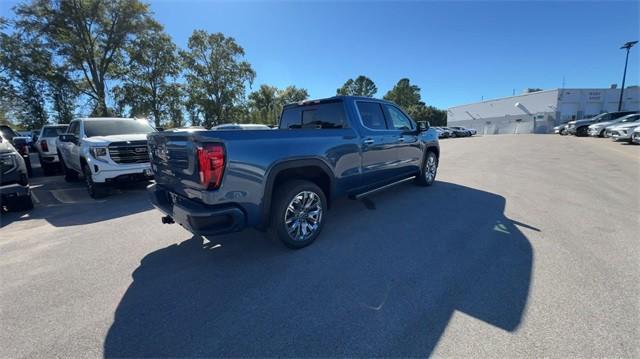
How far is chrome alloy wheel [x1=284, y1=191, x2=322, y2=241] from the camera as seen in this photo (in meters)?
3.23

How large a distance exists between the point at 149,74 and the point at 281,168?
29.1 meters

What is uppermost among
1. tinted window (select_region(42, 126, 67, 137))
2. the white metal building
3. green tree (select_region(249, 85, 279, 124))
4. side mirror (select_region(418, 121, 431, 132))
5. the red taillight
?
green tree (select_region(249, 85, 279, 124))

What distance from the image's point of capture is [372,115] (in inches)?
177

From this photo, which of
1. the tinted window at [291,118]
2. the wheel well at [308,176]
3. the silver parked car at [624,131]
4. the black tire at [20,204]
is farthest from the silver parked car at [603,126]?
the black tire at [20,204]

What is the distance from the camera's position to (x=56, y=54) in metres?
20.1

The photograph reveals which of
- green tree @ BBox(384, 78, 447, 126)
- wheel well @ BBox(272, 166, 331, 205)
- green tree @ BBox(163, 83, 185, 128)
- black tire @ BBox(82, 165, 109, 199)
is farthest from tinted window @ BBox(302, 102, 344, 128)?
green tree @ BBox(384, 78, 447, 126)

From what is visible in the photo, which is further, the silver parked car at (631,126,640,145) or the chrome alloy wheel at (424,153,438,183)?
the silver parked car at (631,126,640,145)

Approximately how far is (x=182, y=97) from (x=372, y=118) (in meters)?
31.2

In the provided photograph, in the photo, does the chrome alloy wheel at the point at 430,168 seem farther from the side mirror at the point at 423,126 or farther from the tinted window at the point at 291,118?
the tinted window at the point at 291,118

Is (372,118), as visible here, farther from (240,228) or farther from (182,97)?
(182,97)

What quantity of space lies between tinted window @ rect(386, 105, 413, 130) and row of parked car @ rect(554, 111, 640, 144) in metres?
16.5

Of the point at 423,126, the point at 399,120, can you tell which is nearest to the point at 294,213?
the point at 399,120

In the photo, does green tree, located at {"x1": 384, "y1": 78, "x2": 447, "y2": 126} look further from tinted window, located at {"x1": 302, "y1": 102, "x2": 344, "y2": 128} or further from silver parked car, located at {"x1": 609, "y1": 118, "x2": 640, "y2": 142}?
tinted window, located at {"x1": 302, "y1": 102, "x2": 344, "y2": 128}

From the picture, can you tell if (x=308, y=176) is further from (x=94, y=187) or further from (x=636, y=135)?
(x=636, y=135)
